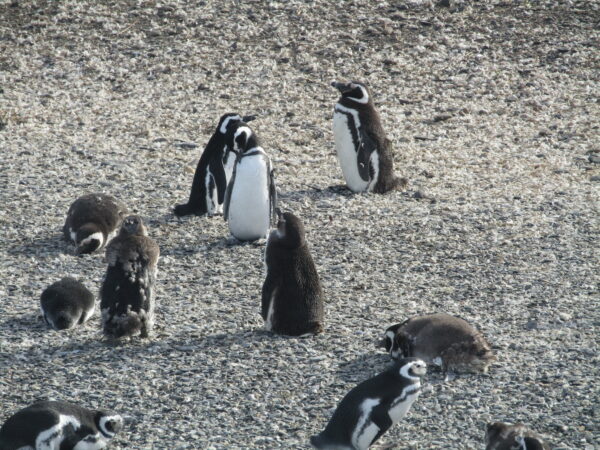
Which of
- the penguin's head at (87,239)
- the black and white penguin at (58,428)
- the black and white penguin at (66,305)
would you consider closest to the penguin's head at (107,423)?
the black and white penguin at (58,428)

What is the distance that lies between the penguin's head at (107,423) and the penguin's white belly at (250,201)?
138 inches

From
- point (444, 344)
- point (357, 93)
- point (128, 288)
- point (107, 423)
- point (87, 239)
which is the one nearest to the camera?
point (107, 423)

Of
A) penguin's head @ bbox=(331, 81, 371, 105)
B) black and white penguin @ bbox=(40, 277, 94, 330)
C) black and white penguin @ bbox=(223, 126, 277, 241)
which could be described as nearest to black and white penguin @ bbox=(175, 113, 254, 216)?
black and white penguin @ bbox=(223, 126, 277, 241)

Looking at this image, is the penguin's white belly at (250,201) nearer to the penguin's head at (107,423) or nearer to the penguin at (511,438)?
the penguin's head at (107,423)

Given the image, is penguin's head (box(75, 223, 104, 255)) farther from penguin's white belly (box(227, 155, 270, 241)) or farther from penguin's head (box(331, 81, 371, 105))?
penguin's head (box(331, 81, 371, 105))

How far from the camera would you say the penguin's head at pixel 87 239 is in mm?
7969

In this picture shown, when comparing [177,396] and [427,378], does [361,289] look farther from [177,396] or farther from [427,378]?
[177,396]

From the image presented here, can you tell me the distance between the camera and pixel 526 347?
6469mm

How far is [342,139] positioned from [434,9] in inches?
208

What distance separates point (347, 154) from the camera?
33.3ft

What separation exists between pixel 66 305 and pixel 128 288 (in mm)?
549

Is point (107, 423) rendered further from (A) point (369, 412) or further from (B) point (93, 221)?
(B) point (93, 221)

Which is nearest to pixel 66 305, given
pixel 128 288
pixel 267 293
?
pixel 128 288

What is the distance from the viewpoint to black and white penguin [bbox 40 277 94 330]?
6.51 meters
